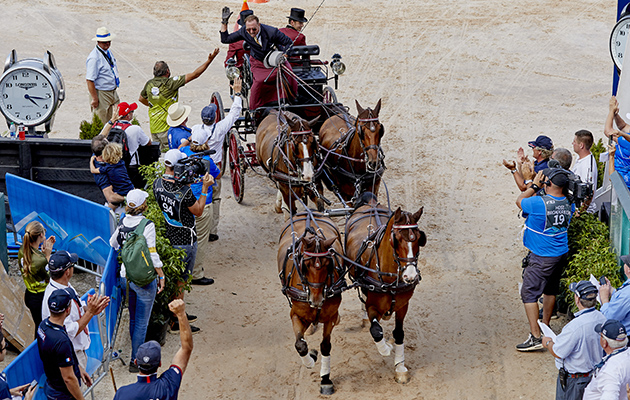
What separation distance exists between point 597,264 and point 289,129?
15.0 ft

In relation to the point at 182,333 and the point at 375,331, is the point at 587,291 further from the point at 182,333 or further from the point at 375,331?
the point at 182,333

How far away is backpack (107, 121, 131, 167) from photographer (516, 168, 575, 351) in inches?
213

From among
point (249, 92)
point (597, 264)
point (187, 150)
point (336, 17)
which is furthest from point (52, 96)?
point (336, 17)

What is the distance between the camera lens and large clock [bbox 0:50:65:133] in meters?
9.80

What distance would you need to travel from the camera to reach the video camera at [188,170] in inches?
326

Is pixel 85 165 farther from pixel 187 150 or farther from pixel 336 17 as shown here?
pixel 336 17

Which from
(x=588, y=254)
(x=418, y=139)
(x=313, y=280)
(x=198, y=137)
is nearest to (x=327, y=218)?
(x=313, y=280)

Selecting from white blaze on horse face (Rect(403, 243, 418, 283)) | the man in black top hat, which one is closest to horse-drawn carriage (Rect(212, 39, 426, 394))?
white blaze on horse face (Rect(403, 243, 418, 283))

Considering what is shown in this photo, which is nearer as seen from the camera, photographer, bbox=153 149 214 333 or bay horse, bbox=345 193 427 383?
bay horse, bbox=345 193 427 383

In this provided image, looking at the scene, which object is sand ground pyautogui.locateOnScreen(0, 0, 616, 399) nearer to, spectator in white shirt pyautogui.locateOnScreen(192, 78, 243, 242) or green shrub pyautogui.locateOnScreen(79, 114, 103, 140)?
spectator in white shirt pyautogui.locateOnScreen(192, 78, 243, 242)

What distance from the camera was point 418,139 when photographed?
14.9 metres

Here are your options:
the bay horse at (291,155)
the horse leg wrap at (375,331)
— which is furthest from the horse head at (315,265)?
the bay horse at (291,155)

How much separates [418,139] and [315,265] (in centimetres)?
848

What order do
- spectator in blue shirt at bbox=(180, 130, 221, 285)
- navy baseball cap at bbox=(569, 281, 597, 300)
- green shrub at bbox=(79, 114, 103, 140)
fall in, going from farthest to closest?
1. green shrub at bbox=(79, 114, 103, 140)
2. spectator in blue shirt at bbox=(180, 130, 221, 285)
3. navy baseball cap at bbox=(569, 281, 597, 300)
